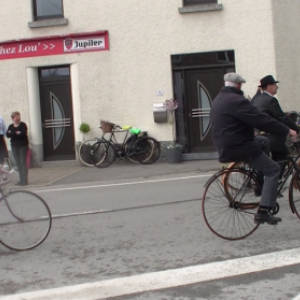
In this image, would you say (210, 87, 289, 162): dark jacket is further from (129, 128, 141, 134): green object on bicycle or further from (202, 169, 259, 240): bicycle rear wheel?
(129, 128, 141, 134): green object on bicycle

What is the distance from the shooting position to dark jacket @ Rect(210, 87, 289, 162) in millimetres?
5340

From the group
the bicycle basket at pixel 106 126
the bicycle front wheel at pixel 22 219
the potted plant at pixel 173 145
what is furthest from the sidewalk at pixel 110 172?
the bicycle front wheel at pixel 22 219

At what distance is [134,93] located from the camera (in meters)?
15.1

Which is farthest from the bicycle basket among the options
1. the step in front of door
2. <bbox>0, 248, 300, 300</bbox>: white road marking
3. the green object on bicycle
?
<bbox>0, 248, 300, 300</bbox>: white road marking

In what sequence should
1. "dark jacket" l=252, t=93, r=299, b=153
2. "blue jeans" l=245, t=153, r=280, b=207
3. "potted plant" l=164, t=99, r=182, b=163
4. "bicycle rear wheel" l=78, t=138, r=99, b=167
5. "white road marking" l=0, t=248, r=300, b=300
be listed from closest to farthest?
"white road marking" l=0, t=248, r=300, b=300 < "blue jeans" l=245, t=153, r=280, b=207 < "dark jacket" l=252, t=93, r=299, b=153 < "potted plant" l=164, t=99, r=182, b=163 < "bicycle rear wheel" l=78, t=138, r=99, b=167

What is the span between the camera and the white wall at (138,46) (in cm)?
1460

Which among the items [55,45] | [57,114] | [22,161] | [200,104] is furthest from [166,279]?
[55,45]

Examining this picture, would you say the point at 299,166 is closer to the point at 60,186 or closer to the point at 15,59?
the point at 60,186

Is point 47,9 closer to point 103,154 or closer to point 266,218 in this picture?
point 103,154

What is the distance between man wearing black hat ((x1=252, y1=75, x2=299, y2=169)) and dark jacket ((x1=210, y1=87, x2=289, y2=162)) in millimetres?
795

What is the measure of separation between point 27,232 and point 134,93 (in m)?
9.57

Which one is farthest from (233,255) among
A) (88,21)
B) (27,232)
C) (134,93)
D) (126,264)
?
(88,21)

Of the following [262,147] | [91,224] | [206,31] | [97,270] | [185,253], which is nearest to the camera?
[97,270]

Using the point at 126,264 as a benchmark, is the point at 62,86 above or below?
above
